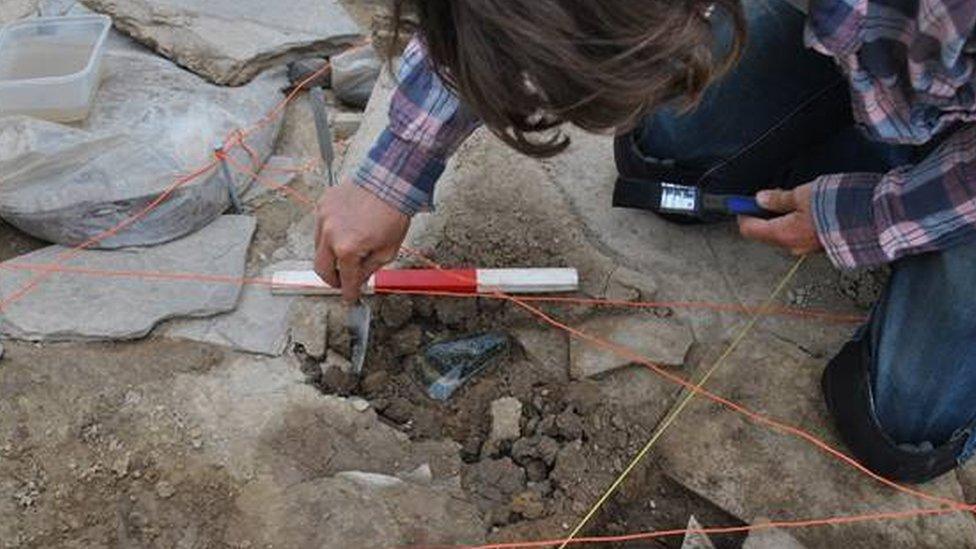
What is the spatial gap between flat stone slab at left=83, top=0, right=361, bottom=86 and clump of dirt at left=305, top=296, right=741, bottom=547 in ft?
3.33

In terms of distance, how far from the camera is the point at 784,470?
190 cm

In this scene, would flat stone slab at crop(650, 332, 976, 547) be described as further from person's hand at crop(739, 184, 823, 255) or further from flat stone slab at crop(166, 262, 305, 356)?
flat stone slab at crop(166, 262, 305, 356)

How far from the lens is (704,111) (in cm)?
218

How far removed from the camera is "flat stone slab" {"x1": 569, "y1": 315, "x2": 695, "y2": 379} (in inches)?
80.7

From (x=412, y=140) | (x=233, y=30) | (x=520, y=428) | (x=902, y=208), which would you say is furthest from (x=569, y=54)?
(x=233, y=30)

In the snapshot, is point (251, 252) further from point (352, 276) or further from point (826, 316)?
point (826, 316)

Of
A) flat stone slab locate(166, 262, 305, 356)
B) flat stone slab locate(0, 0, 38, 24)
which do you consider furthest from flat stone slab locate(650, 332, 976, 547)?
flat stone slab locate(0, 0, 38, 24)


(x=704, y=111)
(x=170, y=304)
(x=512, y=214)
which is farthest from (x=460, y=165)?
(x=170, y=304)

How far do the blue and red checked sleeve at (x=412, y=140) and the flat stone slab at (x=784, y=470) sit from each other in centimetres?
71

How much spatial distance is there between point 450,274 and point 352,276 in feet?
1.23

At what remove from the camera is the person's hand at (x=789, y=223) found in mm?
1871

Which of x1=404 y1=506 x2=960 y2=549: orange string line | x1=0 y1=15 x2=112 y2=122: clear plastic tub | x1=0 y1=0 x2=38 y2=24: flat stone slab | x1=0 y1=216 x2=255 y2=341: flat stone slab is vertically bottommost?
x1=404 y1=506 x2=960 y2=549: orange string line

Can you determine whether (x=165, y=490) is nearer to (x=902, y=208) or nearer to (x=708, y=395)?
(x=708, y=395)

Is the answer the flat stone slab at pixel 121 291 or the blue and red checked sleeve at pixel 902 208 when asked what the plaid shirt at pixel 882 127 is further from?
the flat stone slab at pixel 121 291
